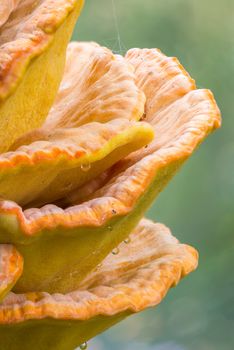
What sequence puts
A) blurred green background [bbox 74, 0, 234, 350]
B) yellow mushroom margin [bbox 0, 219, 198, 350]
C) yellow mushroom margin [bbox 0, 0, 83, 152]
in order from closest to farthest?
1. yellow mushroom margin [bbox 0, 0, 83, 152]
2. yellow mushroom margin [bbox 0, 219, 198, 350]
3. blurred green background [bbox 74, 0, 234, 350]

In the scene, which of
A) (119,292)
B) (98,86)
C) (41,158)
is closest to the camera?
(41,158)

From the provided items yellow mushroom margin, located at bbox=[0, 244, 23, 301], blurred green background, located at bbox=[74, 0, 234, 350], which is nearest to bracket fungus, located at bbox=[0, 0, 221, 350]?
yellow mushroom margin, located at bbox=[0, 244, 23, 301]

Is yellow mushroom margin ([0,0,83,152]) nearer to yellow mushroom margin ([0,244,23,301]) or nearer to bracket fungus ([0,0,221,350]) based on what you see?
bracket fungus ([0,0,221,350])

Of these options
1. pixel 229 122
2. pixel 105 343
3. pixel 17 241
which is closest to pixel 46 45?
pixel 17 241

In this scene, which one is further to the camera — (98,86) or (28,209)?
(98,86)

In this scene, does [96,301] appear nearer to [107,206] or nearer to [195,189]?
[107,206]

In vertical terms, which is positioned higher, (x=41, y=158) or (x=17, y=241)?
(x=41, y=158)

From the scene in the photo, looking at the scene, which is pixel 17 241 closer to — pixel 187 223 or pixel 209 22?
pixel 187 223

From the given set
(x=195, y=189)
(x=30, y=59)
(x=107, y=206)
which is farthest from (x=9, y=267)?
(x=195, y=189)
